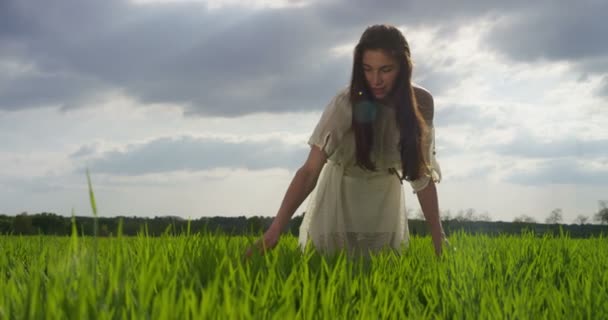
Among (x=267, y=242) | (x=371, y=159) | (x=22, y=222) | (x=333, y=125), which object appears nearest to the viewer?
(x=267, y=242)

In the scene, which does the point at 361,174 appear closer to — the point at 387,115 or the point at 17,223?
the point at 387,115

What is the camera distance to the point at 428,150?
14.0 feet

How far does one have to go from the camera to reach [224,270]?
2699 mm

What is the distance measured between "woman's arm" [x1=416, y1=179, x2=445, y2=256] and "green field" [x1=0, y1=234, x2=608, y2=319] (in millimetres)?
152

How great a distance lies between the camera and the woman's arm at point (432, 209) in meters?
4.14

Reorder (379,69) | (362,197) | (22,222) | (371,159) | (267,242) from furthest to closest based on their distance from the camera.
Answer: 1. (22,222)
2. (362,197)
3. (371,159)
4. (379,69)
5. (267,242)

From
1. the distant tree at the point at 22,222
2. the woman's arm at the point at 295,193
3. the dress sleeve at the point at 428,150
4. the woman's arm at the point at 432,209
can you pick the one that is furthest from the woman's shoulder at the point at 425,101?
the distant tree at the point at 22,222

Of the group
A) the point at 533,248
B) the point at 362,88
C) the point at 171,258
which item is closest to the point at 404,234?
the point at 533,248

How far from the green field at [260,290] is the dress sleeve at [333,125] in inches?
25.9

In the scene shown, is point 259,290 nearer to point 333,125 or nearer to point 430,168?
point 333,125

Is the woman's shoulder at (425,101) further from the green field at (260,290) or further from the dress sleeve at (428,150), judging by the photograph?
the green field at (260,290)

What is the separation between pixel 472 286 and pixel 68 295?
5.10 ft

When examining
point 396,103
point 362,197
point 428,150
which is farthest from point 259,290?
point 428,150

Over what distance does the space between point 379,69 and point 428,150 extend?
2.51 feet
